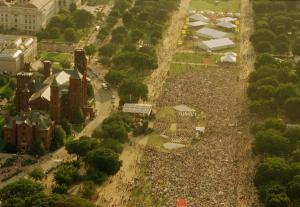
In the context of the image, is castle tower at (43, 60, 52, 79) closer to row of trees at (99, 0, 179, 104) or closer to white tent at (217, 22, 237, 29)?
row of trees at (99, 0, 179, 104)

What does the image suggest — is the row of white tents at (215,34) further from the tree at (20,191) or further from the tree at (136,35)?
the tree at (20,191)

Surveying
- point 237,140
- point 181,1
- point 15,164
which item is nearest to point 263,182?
point 237,140

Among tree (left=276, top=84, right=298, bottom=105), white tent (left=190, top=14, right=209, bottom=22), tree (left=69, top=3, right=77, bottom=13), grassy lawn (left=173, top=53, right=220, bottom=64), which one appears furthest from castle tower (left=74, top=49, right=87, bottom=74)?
white tent (left=190, top=14, right=209, bottom=22)

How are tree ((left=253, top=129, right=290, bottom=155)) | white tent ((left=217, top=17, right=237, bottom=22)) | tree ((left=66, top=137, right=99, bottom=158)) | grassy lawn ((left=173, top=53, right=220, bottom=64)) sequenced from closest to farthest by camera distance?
tree ((left=66, top=137, right=99, bottom=158)) → tree ((left=253, top=129, right=290, bottom=155)) → grassy lawn ((left=173, top=53, right=220, bottom=64)) → white tent ((left=217, top=17, right=237, bottom=22))

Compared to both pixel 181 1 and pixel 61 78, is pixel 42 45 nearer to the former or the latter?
pixel 61 78

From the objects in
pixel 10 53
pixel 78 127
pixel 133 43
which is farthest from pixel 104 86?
pixel 133 43

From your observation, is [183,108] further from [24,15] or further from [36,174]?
[24,15]
